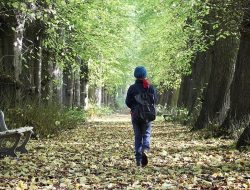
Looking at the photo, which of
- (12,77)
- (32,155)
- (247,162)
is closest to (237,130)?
(247,162)

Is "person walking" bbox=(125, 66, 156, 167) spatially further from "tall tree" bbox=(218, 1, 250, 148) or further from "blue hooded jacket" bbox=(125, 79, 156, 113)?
"tall tree" bbox=(218, 1, 250, 148)

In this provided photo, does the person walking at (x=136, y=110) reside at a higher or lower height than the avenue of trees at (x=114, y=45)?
lower

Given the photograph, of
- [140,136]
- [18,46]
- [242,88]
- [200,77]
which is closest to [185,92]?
[200,77]

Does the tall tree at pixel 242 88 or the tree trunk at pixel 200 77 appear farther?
the tree trunk at pixel 200 77

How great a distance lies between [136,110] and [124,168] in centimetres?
113

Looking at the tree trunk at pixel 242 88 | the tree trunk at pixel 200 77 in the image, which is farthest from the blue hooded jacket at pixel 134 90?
the tree trunk at pixel 200 77

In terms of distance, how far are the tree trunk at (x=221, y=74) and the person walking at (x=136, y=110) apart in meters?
7.11

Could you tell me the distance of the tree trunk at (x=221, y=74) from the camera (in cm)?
1588

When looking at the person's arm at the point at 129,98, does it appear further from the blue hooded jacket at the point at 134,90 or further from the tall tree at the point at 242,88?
the tall tree at the point at 242,88

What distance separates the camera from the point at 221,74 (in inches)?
631

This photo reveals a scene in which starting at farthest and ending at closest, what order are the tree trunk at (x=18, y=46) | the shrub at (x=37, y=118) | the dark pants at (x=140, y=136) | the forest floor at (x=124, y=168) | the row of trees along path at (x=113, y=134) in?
the tree trunk at (x=18, y=46)
the shrub at (x=37, y=118)
the dark pants at (x=140, y=136)
the row of trees along path at (x=113, y=134)
the forest floor at (x=124, y=168)

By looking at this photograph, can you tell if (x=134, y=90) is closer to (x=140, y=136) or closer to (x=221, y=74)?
(x=140, y=136)

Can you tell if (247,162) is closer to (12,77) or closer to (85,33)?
(12,77)

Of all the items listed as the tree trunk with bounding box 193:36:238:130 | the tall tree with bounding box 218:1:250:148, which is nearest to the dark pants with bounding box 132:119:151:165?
the tall tree with bounding box 218:1:250:148
